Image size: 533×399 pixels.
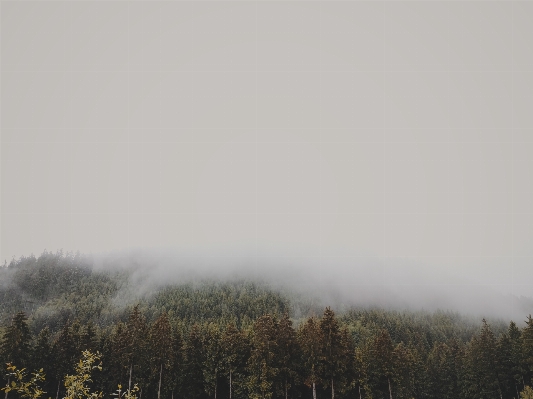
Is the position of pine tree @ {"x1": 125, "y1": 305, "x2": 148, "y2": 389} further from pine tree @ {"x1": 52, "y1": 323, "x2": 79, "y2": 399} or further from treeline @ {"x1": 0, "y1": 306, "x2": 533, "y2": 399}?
pine tree @ {"x1": 52, "y1": 323, "x2": 79, "y2": 399}

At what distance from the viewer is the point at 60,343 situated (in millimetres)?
53500

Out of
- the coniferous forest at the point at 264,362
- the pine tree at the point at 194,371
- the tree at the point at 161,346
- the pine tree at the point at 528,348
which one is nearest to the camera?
the coniferous forest at the point at 264,362

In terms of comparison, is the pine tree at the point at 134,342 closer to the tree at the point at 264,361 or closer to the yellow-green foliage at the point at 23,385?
the tree at the point at 264,361

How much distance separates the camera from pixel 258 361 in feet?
147

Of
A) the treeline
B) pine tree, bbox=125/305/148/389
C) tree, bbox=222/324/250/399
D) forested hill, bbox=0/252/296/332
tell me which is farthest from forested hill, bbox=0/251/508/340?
pine tree, bbox=125/305/148/389

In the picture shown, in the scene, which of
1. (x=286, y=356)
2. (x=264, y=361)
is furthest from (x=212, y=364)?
(x=286, y=356)

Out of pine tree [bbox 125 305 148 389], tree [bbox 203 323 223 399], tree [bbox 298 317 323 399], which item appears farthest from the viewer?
tree [bbox 203 323 223 399]

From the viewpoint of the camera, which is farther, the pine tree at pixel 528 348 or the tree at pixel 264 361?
the pine tree at pixel 528 348

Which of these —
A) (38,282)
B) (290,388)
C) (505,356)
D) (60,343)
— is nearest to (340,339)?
(290,388)

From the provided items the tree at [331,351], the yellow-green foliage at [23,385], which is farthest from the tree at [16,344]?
the yellow-green foliage at [23,385]

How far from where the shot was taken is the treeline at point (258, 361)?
141ft

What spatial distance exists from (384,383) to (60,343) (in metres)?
52.0

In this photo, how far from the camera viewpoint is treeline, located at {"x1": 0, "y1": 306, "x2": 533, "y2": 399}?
42969 millimetres

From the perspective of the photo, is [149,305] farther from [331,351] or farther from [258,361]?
[331,351]
